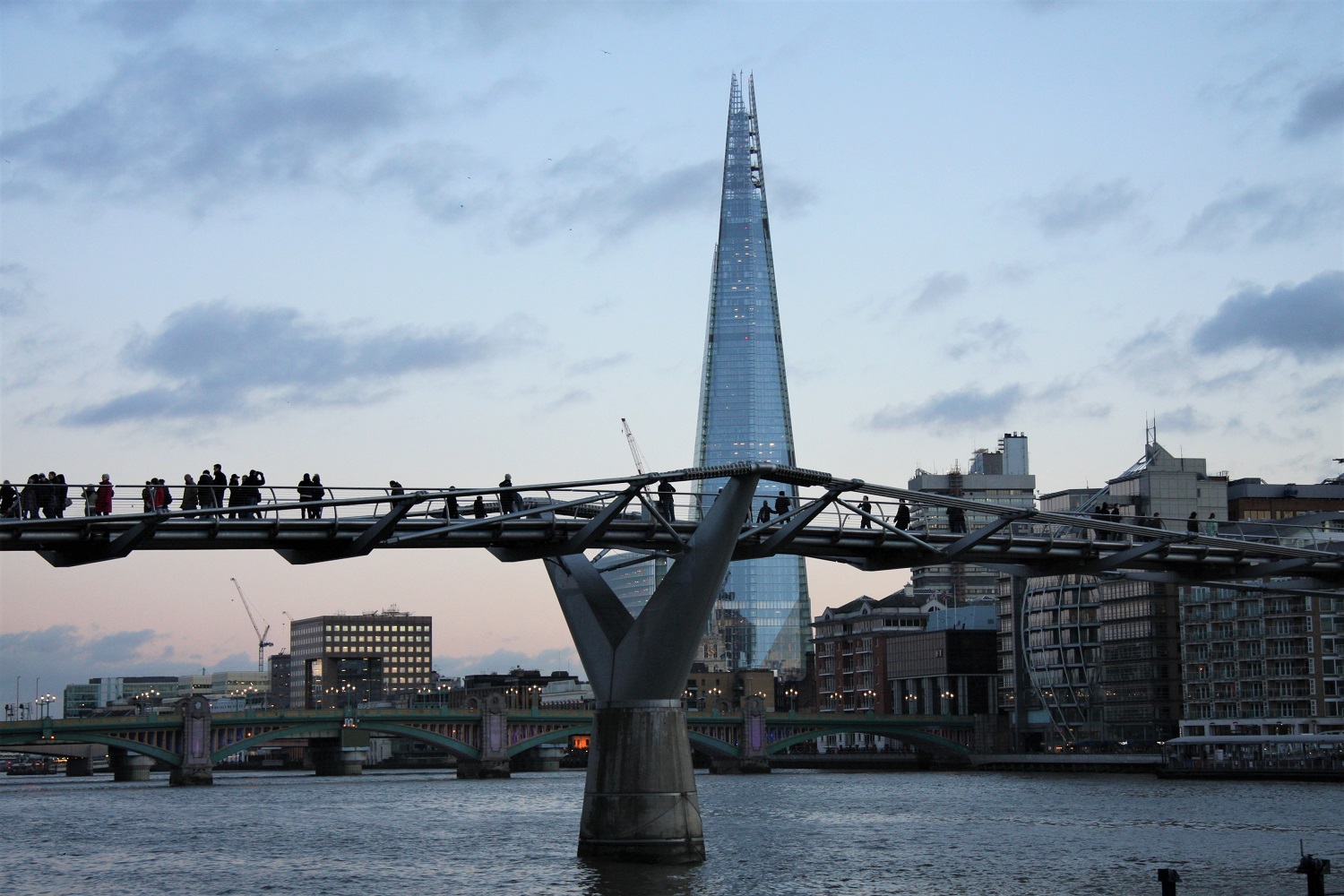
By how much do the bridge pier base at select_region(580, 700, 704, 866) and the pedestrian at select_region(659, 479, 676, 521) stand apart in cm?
657

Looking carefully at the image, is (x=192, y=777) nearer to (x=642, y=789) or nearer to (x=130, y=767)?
(x=130, y=767)

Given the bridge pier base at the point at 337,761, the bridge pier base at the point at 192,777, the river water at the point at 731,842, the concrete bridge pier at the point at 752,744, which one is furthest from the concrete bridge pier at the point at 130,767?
the concrete bridge pier at the point at 752,744

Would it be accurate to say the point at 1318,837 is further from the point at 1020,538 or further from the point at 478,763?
the point at 478,763

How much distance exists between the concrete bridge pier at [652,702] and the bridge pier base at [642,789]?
0.03 metres

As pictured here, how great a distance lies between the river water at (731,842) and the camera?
60.8 m

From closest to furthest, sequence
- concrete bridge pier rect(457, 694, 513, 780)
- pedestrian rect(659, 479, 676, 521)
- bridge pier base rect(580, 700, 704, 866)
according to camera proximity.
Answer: bridge pier base rect(580, 700, 704, 866)
pedestrian rect(659, 479, 676, 521)
concrete bridge pier rect(457, 694, 513, 780)

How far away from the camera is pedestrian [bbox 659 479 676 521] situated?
5922 centimetres

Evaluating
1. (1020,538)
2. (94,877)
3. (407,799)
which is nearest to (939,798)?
(407,799)

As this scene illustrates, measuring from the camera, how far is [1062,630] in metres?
196

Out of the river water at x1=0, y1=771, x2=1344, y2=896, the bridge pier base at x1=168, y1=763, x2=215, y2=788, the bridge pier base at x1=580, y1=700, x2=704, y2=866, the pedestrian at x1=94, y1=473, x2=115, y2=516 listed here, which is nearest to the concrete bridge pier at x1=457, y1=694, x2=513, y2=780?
the bridge pier base at x1=168, y1=763, x2=215, y2=788

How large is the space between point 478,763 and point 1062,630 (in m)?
66.4

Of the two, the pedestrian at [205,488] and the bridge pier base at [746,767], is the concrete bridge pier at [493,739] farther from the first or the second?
the pedestrian at [205,488]

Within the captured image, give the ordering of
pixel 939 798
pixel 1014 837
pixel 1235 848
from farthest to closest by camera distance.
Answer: pixel 939 798, pixel 1014 837, pixel 1235 848

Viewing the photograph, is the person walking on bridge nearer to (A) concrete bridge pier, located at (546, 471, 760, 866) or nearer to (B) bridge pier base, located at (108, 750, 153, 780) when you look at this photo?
(A) concrete bridge pier, located at (546, 471, 760, 866)
